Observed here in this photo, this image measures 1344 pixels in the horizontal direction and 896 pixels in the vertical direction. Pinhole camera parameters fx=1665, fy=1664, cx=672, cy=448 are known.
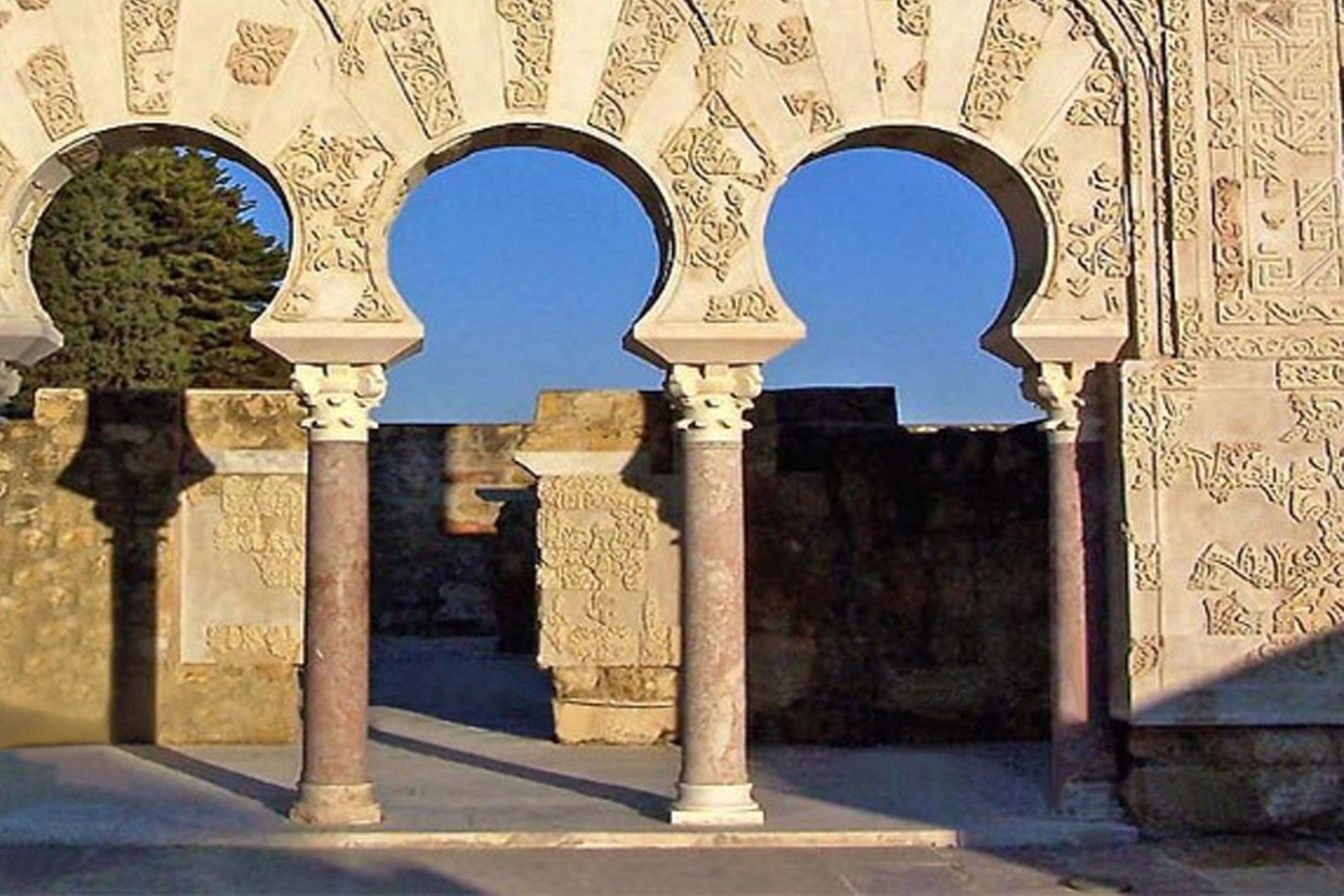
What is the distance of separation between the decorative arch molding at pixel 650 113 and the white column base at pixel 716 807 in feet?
7.81

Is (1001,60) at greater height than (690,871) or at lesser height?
greater

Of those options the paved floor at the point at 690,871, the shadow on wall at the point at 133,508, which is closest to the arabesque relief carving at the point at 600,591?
the shadow on wall at the point at 133,508

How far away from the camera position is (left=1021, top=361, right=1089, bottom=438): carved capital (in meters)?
9.49

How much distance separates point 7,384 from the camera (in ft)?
31.4

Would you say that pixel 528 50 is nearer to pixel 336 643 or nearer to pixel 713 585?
pixel 713 585

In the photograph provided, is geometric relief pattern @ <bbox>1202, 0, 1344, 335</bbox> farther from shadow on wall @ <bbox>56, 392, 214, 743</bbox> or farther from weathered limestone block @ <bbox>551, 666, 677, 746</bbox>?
shadow on wall @ <bbox>56, 392, 214, 743</bbox>

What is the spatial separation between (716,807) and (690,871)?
868 millimetres

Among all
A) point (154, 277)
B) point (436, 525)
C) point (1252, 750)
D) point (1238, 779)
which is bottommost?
point (1238, 779)

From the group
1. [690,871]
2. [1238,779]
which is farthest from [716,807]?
[1238,779]

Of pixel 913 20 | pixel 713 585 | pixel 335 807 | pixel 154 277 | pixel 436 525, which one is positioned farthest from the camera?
pixel 154 277

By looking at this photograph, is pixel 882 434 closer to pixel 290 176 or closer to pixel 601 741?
pixel 601 741

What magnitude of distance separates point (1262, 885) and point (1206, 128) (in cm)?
421

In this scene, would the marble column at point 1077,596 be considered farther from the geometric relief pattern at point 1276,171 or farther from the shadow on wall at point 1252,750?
the geometric relief pattern at point 1276,171

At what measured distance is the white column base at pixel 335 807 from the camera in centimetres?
906
